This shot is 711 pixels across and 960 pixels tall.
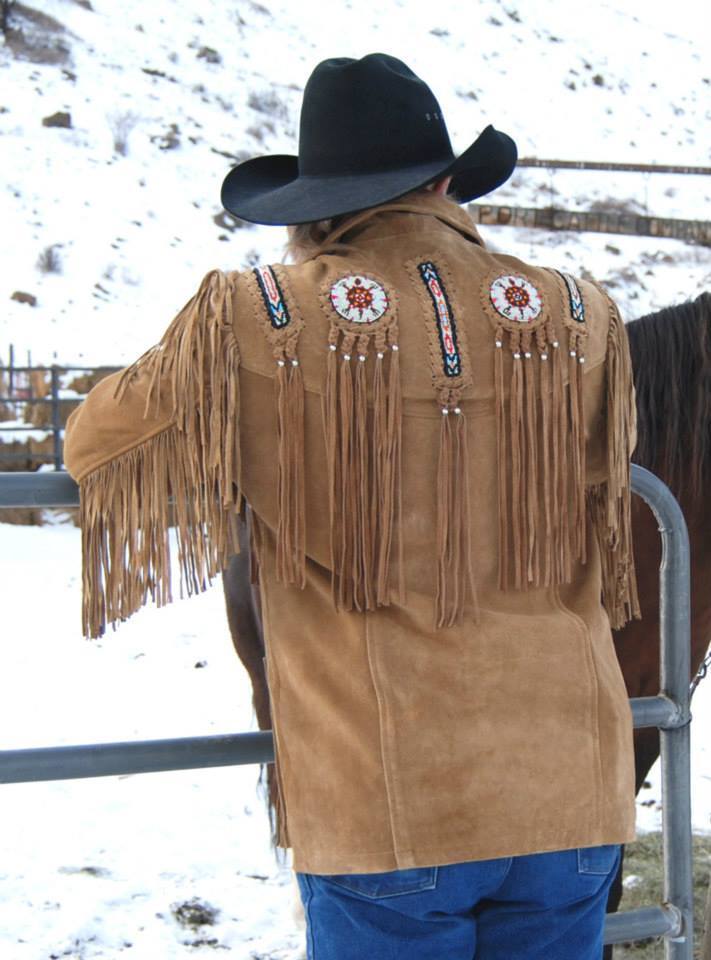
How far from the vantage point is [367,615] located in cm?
122

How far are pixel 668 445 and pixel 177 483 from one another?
4.94 feet

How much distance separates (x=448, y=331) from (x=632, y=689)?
4.99 ft

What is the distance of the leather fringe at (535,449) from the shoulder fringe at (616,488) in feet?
0.25

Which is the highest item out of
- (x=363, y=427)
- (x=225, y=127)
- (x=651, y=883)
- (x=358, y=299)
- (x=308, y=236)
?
(x=225, y=127)

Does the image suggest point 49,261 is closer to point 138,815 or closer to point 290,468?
point 138,815

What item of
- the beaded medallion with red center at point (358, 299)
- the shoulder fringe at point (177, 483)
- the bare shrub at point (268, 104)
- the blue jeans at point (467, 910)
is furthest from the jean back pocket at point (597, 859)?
the bare shrub at point (268, 104)

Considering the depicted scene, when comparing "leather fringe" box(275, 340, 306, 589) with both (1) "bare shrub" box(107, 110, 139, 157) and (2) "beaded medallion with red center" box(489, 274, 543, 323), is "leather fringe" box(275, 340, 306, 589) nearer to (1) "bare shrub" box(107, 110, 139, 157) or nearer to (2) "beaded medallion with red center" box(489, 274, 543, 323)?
(2) "beaded medallion with red center" box(489, 274, 543, 323)

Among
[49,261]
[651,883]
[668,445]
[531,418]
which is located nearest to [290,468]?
[531,418]

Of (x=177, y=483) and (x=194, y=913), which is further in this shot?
(x=194, y=913)

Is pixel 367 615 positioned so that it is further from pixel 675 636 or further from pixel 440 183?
pixel 675 636

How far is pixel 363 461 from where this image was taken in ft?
3.92

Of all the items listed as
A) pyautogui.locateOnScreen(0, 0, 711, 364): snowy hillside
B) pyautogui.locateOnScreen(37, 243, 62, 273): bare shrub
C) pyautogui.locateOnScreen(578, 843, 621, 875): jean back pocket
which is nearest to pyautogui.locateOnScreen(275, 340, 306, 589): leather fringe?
pyautogui.locateOnScreen(578, 843, 621, 875): jean back pocket

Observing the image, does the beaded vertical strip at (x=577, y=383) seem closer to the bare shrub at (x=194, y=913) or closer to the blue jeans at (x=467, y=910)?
the blue jeans at (x=467, y=910)

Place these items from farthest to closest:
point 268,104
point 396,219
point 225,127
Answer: point 268,104
point 225,127
point 396,219
